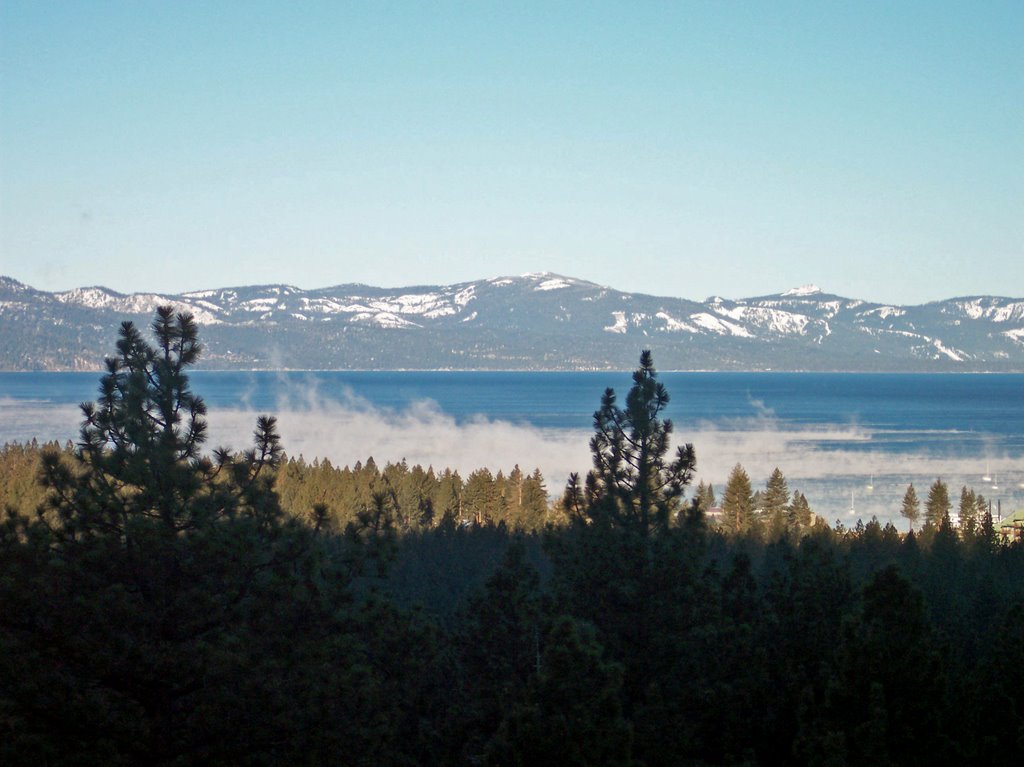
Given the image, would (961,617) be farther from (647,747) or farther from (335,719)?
(335,719)

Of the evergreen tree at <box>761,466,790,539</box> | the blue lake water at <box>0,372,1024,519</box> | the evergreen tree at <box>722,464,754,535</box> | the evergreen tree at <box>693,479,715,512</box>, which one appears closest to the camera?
the evergreen tree at <box>693,479,715,512</box>

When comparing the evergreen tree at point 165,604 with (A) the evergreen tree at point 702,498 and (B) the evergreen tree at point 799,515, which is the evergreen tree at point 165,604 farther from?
(B) the evergreen tree at point 799,515

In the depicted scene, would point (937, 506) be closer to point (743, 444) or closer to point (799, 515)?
point (799, 515)

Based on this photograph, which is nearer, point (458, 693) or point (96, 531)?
point (96, 531)

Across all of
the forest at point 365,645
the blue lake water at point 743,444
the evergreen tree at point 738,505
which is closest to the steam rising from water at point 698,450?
the blue lake water at point 743,444

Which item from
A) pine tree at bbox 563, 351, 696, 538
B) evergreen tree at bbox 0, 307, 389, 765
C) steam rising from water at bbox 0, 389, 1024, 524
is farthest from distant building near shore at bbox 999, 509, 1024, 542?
evergreen tree at bbox 0, 307, 389, 765

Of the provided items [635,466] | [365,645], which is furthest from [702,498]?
[365,645]

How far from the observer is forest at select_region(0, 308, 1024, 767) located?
512 inches

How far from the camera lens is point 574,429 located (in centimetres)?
16300

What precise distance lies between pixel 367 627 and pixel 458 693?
12.2ft

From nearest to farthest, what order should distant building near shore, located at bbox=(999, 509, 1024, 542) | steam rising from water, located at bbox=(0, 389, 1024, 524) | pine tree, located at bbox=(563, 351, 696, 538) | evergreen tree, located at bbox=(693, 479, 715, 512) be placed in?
evergreen tree, located at bbox=(693, 479, 715, 512), pine tree, located at bbox=(563, 351, 696, 538), distant building near shore, located at bbox=(999, 509, 1024, 542), steam rising from water, located at bbox=(0, 389, 1024, 524)

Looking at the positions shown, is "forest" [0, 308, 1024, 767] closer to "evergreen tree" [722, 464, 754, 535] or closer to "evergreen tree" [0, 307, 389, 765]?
"evergreen tree" [0, 307, 389, 765]

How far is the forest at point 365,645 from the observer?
42.7ft

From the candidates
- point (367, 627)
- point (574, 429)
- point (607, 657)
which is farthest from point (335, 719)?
point (574, 429)
